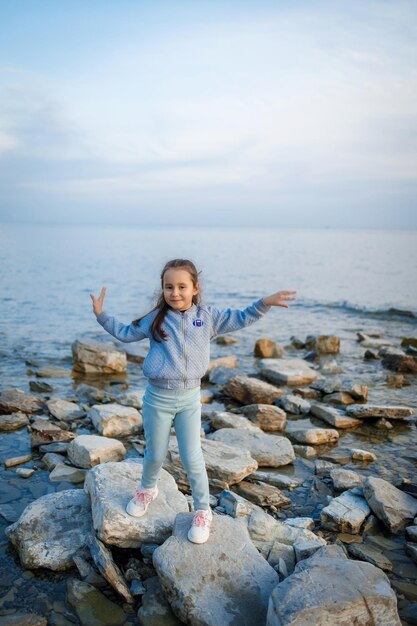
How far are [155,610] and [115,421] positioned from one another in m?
3.85

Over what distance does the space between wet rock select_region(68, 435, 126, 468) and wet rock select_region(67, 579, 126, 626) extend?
211 centimetres

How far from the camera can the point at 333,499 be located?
5.01 m

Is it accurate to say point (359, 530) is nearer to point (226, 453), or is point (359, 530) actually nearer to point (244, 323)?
point (226, 453)

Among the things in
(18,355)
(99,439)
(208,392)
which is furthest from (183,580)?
(18,355)

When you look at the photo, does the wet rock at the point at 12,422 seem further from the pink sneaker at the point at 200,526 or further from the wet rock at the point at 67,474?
the pink sneaker at the point at 200,526

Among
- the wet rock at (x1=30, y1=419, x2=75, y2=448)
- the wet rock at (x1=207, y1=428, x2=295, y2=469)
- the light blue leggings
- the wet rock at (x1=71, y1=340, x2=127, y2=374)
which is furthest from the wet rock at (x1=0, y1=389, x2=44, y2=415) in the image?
the light blue leggings

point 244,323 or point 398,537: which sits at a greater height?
point 244,323

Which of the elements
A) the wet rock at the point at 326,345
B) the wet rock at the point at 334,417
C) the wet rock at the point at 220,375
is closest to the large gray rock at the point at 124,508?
the wet rock at the point at 334,417

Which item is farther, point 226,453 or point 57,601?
point 226,453

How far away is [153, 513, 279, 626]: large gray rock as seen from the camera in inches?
127

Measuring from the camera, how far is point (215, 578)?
343 centimetres

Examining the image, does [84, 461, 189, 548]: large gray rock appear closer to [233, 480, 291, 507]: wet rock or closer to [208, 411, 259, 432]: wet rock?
[233, 480, 291, 507]: wet rock

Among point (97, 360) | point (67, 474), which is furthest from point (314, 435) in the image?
point (97, 360)

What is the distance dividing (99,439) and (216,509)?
206cm
